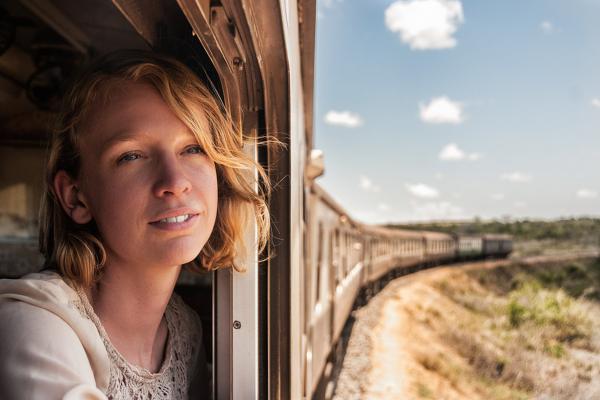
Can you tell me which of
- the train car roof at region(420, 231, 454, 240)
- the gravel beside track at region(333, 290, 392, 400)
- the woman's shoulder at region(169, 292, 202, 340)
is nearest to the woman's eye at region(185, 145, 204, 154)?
the woman's shoulder at region(169, 292, 202, 340)

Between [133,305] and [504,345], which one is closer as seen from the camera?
[133,305]

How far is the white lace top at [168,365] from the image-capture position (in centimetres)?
147

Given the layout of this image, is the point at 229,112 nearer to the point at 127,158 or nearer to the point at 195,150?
the point at 195,150

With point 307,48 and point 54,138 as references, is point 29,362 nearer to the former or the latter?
point 54,138

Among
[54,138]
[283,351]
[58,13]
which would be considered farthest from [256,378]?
[58,13]

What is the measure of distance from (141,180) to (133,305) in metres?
0.40

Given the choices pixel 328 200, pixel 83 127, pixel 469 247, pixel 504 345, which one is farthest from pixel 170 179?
pixel 469 247

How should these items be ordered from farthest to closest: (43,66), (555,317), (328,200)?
(555,317), (328,200), (43,66)

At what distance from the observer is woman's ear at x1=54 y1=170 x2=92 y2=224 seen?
153 centimetres

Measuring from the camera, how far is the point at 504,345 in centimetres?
1447

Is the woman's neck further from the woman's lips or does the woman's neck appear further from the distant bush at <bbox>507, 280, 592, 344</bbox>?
the distant bush at <bbox>507, 280, 592, 344</bbox>

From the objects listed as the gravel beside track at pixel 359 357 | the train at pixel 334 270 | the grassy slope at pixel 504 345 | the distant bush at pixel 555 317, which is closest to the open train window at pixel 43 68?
the train at pixel 334 270

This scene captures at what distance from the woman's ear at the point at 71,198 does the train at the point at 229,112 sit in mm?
488

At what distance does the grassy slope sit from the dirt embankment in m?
0.02
